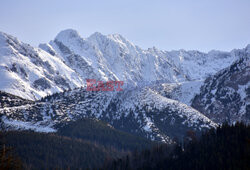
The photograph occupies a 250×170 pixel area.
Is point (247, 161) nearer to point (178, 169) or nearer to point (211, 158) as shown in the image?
point (211, 158)

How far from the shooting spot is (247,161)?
17012 centimetres

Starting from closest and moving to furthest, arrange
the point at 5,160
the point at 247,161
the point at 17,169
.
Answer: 1. the point at 5,160
2. the point at 17,169
3. the point at 247,161

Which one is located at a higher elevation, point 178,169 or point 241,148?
point 241,148

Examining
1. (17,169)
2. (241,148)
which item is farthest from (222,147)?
(17,169)

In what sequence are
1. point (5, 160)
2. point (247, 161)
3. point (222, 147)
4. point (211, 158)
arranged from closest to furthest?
1. point (5, 160)
2. point (247, 161)
3. point (211, 158)
4. point (222, 147)

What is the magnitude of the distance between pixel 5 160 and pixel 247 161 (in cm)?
14010

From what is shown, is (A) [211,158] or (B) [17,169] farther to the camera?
(A) [211,158]

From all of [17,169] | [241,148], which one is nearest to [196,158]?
[241,148]

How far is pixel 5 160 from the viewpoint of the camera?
57.2 m

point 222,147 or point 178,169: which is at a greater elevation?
point 222,147

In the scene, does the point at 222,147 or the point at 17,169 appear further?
the point at 222,147

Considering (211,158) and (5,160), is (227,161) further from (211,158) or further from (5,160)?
(5,160)

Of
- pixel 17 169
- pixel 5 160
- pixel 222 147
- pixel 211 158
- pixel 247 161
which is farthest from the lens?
pixel 222 147

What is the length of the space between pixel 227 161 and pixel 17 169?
135 m
